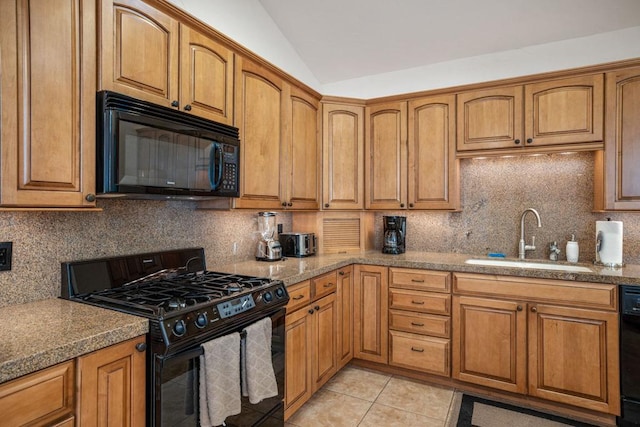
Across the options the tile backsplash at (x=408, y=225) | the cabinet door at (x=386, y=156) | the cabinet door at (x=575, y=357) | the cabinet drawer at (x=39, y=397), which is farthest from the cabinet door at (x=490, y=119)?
the cabinet drawer at (x=39, y=397)

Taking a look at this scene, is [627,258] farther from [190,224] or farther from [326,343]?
[190,224]

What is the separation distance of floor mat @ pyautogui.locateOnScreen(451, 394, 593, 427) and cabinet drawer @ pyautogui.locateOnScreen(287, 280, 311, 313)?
1201mm

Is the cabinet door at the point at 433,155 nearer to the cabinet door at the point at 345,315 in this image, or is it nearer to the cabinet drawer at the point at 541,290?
the cabinet drawer at the point at 541,290

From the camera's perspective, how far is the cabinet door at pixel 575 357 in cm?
218

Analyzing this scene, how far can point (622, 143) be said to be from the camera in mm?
2422

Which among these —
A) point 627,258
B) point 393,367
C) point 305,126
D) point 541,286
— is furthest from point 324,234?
point 627,258

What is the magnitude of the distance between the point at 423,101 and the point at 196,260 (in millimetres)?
2208

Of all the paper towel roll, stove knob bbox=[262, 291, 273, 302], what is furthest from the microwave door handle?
the paper towel roll

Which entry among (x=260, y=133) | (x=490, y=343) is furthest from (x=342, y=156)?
(x=490, y=343)

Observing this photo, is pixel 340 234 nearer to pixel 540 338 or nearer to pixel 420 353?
pixel 420 353

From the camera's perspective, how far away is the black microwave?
149 cm

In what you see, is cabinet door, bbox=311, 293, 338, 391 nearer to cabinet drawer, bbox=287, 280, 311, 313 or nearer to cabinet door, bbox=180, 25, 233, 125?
cabinet drawer, bbox=287, 280, 311, 313

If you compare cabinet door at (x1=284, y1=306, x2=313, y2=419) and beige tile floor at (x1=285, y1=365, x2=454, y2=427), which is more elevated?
cabinet door at (x1=284, y1=306, x2=313, y2=419)

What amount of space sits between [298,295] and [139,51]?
1551mm
